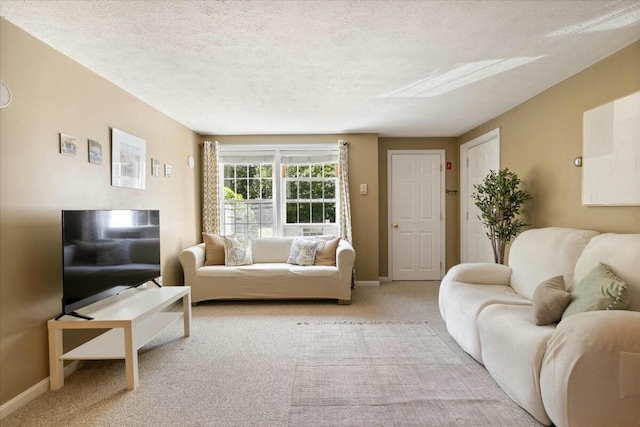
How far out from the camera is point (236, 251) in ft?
14.3

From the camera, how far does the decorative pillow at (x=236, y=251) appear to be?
4.32 meters

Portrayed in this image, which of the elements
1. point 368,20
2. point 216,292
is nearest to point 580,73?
point 368,20

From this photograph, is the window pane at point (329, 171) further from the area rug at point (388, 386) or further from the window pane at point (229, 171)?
the area rug at point (388, 386)

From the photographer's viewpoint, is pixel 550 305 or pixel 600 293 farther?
pixel 550 305

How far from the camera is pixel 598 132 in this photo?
258 centimetres

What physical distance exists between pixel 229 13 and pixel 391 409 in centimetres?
244

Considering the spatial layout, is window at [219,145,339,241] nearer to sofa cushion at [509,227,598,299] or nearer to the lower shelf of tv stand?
the lower shelf of tv stand

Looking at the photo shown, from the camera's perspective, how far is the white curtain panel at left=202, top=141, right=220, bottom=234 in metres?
4.96

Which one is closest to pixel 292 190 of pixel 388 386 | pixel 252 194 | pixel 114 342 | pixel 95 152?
pixel 252 194

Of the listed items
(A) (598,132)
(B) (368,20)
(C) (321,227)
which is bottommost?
(C) (321,227)

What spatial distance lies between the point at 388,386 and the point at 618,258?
1.64 m

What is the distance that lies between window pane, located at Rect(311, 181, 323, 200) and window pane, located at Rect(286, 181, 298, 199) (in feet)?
0.81

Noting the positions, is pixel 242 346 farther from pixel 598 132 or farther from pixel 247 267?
pixel 598 132

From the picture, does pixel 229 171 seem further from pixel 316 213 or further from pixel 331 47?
pixel 331 47
